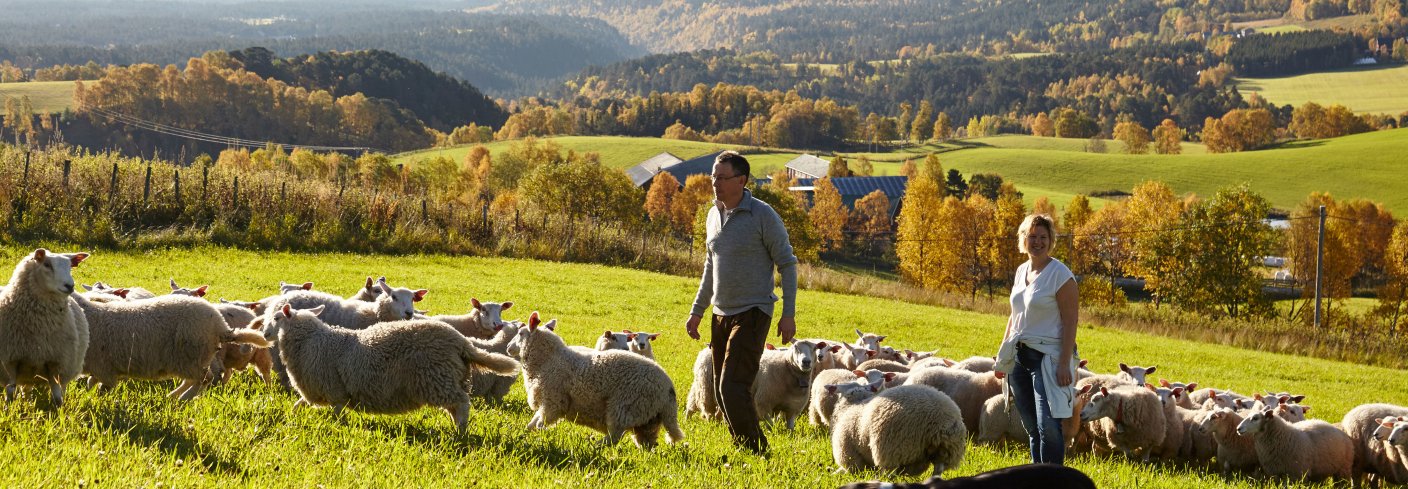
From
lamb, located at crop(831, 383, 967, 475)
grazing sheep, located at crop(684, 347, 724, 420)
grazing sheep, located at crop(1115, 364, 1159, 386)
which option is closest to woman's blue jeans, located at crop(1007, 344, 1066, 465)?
lamb, located at crop(831, 383, 967, 475)

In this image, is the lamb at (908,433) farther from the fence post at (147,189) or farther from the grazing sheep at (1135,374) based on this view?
the fence post at (147,189)

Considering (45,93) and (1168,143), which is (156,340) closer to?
(45,93)

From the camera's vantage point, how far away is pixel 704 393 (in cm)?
1093

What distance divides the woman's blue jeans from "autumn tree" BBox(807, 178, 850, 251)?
11157 cm

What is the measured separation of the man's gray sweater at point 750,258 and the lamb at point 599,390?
1012mm

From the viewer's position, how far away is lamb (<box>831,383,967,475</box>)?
25.9 ft

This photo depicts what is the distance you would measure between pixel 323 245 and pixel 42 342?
19.4m

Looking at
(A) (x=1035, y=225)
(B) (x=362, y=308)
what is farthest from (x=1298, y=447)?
(B) (x=362, y=308)

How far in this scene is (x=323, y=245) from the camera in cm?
2609

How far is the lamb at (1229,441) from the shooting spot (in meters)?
10.8

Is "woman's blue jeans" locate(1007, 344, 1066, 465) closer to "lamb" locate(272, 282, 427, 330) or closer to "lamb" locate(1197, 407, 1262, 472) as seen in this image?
"lamb" locate(1197, 407, 1262, 472)

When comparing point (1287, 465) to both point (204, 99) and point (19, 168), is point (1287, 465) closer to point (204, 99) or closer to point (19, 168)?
point (19, 168)

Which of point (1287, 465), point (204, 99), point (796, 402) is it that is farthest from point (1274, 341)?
point (204, 99)

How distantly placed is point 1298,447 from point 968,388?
3.36 meters
